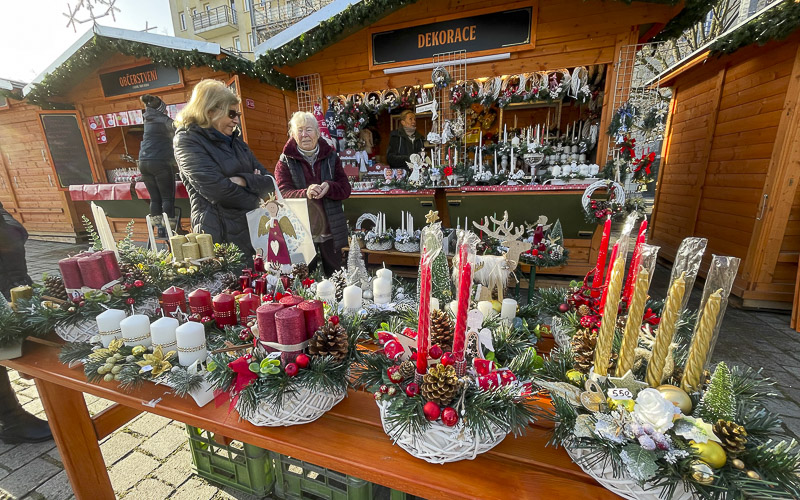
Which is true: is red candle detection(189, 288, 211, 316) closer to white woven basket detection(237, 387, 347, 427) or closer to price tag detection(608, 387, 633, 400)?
white woven basket detection(237, 387, 347, 427)

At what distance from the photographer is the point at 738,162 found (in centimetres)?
364

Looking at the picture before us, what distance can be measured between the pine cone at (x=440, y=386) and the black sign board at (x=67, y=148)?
881cm

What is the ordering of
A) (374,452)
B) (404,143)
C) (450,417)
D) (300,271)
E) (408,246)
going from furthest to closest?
(404,143), (408,246), (300,271), (374,452), (450,417)

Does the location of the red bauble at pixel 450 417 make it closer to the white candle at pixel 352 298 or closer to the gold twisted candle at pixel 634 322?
the gold twisted candle at pixel 634 322

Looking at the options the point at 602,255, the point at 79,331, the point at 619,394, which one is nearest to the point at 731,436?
the point at 619,394

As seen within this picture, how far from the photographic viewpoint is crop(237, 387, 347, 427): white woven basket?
84 centimetres

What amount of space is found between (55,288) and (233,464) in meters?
1.06

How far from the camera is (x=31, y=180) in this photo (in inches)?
279

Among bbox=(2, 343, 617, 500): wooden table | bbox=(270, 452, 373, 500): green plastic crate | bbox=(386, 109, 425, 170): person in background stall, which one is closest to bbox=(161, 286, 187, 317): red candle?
bbox=(2, 343, 617, 500): wooden table

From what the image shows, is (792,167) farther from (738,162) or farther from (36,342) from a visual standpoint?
(36,342)

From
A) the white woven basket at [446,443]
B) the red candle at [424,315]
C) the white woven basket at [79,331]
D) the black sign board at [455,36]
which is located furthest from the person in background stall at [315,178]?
the black sign board at [455,36]

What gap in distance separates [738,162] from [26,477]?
635 cm

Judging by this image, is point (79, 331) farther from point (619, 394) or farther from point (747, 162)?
point (747, 162)

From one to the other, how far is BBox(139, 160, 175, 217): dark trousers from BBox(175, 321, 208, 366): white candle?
3205mm
